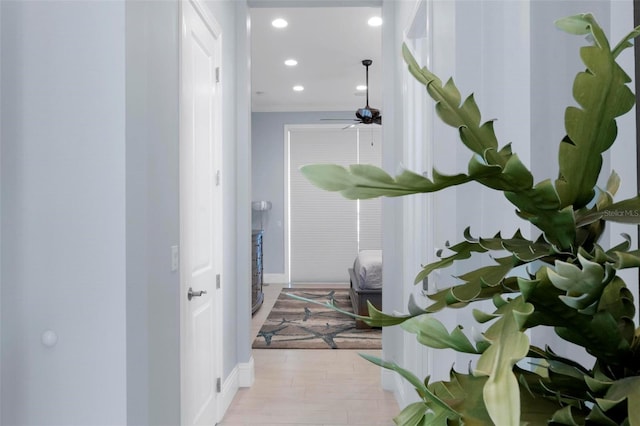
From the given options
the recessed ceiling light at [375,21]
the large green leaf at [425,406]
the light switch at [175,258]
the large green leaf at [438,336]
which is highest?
the recessed ceiling light at [375,21]

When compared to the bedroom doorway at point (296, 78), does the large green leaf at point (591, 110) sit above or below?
below

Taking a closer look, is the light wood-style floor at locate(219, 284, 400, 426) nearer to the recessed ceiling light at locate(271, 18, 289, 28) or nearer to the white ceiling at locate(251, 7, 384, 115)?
the white ceiling at locate(251, 7, 384, 115)

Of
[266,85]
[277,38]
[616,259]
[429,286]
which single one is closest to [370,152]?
[266,85]

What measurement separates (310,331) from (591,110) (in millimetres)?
4908

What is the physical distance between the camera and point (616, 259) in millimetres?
439

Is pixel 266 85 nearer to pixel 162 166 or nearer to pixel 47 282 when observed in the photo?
pixel 162 166

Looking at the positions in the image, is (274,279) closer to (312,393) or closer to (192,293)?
(312,393)

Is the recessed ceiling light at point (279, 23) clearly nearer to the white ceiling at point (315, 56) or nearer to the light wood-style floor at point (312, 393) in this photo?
the white ceiling at point (315, 56)

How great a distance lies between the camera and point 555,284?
1.21ft

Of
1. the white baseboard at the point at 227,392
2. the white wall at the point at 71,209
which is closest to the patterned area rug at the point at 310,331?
the white baseboard at the point at 227,392

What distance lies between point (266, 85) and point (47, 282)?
224 inches

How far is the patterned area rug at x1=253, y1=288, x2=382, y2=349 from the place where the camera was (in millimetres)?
4625

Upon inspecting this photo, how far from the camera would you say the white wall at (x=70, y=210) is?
152 cm

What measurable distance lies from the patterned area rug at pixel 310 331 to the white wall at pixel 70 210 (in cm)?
262
